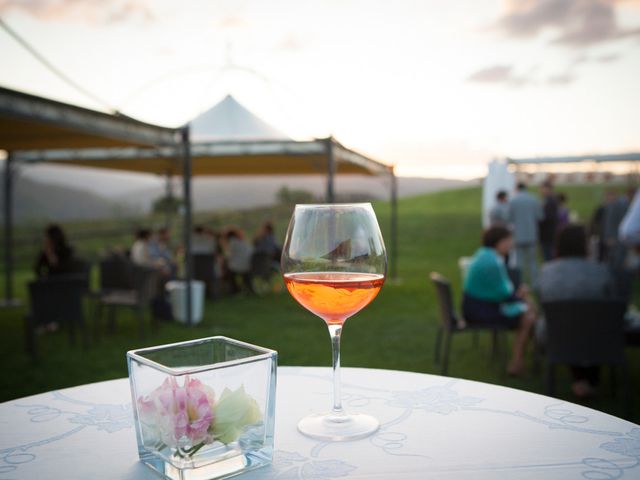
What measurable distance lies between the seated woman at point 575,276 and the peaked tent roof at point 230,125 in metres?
5.93

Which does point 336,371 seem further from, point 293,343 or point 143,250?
point 143,250

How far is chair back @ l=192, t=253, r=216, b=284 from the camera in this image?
10.2m

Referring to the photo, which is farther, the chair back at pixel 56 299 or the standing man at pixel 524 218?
the standing man at pixel 524 218

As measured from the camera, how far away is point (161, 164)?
13203mm

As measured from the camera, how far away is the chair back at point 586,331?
3697 millimetres

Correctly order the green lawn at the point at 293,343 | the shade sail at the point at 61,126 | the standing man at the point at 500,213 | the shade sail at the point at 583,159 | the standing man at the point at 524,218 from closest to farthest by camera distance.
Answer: the shade sail at the point at 61,126, the green lawn at the point at 293,343, the standing man at the point at 524,218, the standing man at the point at 500,213, the shade sail at the point at 583,159

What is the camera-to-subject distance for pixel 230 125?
32.1ft

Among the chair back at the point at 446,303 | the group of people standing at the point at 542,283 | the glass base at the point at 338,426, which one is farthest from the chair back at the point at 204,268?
the glass base at the point at 338,426

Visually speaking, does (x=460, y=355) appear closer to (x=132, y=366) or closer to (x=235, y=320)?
(x=235, y=320)

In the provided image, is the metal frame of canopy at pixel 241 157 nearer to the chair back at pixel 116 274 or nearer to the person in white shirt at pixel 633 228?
the chair back at pixel 116 274

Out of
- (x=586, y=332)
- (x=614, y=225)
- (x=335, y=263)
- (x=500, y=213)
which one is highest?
(x=500, y=213)

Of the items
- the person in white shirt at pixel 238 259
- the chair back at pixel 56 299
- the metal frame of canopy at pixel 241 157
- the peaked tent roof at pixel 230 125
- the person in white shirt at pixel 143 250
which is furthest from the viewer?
the person in white shirt at pixel 238 259

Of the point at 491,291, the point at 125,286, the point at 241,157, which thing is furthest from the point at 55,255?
the point at 491,291

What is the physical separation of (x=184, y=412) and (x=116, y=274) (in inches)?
283
